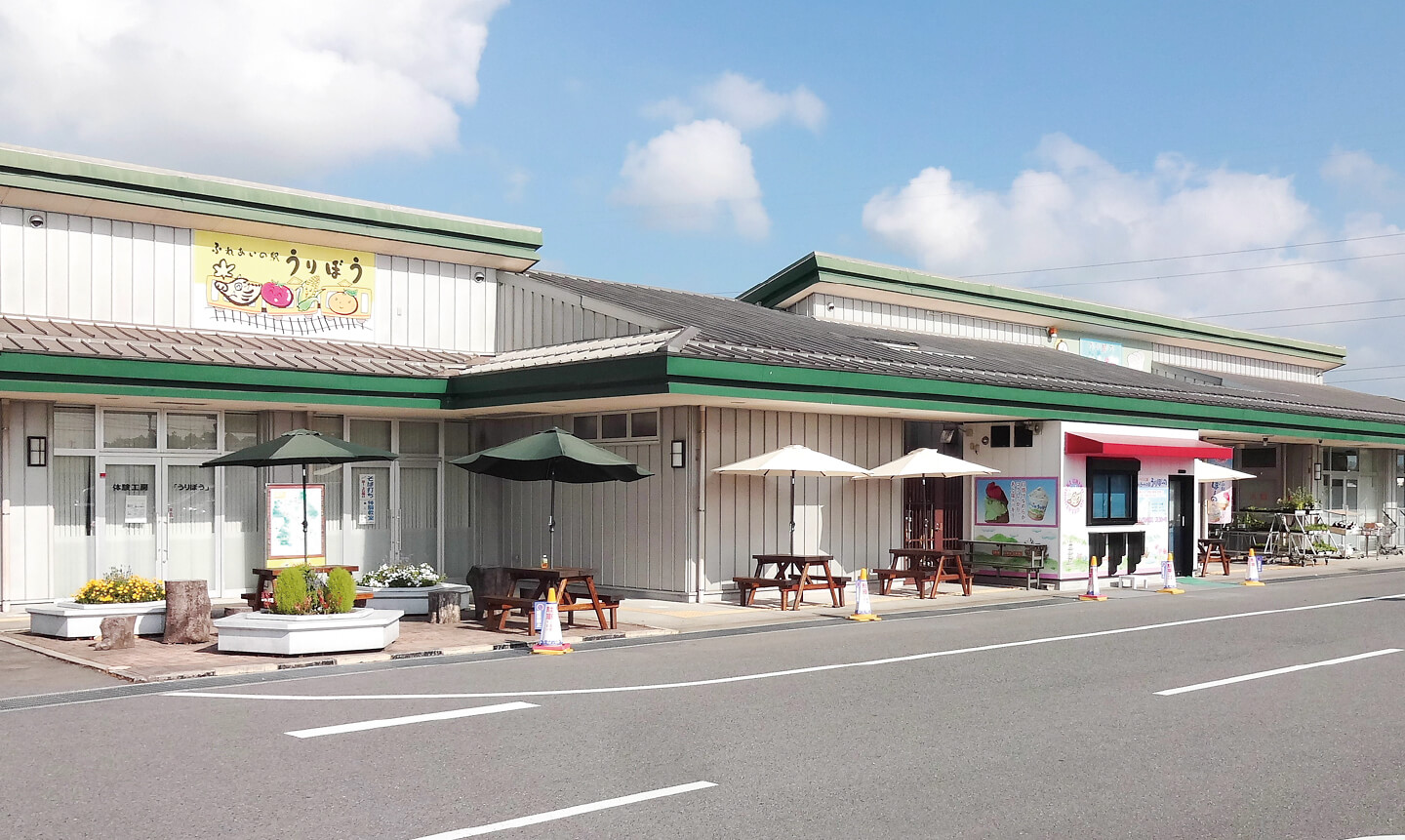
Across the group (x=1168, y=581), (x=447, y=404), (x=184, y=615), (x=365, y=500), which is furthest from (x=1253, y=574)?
(x=184, y=615)

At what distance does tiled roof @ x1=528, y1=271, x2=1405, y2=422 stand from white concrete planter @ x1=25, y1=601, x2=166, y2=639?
7.63m

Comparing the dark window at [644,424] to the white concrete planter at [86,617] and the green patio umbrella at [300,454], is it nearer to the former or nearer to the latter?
the green patio umbrella at [300,454]

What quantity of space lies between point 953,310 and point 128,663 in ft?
71.7

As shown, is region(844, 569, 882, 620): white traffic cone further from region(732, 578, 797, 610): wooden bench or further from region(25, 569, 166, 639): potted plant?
region(25, 569, 166, 639): potted plant

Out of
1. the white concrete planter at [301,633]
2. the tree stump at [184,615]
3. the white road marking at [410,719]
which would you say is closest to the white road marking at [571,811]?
the white road marking at [410,719]

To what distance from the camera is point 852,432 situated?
21734 millimetres

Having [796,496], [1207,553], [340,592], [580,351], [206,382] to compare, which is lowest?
[1207,553]

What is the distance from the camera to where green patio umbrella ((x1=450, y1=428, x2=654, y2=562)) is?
15703 millimetres

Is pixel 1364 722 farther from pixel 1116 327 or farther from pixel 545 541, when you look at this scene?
pixel 1116 327

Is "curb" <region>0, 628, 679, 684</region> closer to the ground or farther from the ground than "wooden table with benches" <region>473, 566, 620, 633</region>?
closer to the ground

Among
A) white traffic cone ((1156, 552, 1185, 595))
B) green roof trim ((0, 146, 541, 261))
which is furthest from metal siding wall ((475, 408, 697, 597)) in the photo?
white traffic cone ((1156, 552, 1185, 595))

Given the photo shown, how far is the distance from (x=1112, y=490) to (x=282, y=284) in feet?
52.1

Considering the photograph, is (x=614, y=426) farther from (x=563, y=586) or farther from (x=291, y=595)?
(x=291, y=595)

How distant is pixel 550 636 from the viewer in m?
13.7
